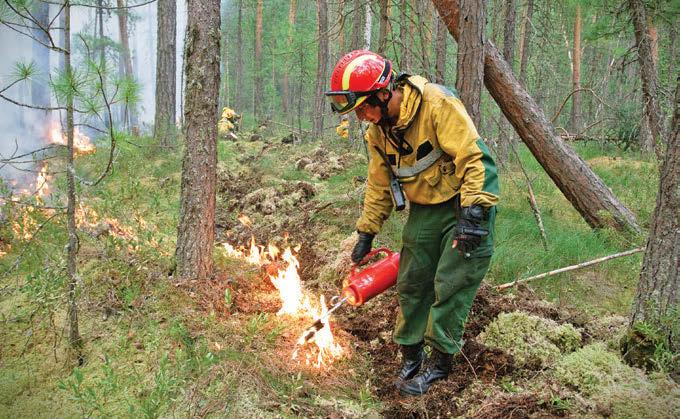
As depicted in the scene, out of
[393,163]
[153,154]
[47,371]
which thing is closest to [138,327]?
[47,371]

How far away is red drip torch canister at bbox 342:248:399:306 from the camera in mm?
3559

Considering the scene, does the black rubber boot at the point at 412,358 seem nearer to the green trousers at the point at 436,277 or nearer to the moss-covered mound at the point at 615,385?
the green trousers at the point at 436,277

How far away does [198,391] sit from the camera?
2.80 m

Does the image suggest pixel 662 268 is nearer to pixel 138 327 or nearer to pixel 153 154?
pixel 138 327

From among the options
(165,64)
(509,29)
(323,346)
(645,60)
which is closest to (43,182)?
(323,346)

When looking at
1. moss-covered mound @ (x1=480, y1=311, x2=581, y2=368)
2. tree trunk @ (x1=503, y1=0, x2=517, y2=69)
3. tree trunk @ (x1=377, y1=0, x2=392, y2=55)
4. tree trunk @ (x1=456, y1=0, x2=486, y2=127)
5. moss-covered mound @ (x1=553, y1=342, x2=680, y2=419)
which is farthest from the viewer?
tree trunk @ (x1=503, y1=0, x2=517, y2=69)

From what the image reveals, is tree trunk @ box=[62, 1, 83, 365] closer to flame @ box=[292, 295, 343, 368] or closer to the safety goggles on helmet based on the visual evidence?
flame @ box=[292, 295, 343, 368]

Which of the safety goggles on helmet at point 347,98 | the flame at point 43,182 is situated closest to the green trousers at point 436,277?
the safety goggles on helmet at point 347,98

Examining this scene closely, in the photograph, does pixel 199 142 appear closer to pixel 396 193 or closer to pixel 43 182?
pixel 43 182

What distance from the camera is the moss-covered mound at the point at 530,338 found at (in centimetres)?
336

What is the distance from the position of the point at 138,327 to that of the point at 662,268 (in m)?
3.81

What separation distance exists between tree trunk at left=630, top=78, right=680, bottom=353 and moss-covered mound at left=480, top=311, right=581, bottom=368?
66 centimetres

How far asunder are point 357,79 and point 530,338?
240 cm

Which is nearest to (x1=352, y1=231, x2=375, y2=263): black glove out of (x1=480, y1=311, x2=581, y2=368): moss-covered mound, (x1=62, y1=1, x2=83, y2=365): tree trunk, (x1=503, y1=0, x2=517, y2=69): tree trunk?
(x1=480, y1=311, x2=581, y2=368): moss-covered mound
